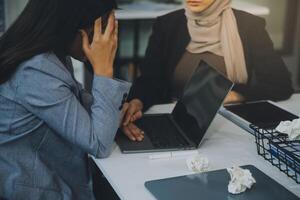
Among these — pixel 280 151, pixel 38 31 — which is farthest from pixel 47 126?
pixel 280 151

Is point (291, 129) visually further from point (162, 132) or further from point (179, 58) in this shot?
point (179, 58)

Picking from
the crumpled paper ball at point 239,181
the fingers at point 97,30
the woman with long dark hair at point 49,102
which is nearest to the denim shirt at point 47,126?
the woman with long dark hair at point 49,102

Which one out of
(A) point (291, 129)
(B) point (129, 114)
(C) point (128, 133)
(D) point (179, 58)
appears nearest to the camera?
(A) point (291, 129)

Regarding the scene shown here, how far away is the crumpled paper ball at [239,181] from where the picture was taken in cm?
122

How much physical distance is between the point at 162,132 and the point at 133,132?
0.34ft

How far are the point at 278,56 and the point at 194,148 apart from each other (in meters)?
0.60

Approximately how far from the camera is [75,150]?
1.51m

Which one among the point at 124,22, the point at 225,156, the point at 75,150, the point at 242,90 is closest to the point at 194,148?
the point at 225,156

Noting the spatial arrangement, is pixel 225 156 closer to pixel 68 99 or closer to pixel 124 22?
pixel 68 99

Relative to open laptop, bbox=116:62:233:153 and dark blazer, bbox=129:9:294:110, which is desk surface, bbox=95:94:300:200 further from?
dark blazer, bbox=129:9:294:110

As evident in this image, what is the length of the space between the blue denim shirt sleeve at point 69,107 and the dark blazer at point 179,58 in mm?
471

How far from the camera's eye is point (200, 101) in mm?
1633

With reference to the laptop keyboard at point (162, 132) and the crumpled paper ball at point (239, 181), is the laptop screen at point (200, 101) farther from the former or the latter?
the crumpled paper ball at point (239, 181)

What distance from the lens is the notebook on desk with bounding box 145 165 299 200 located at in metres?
1.21
